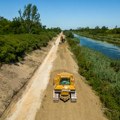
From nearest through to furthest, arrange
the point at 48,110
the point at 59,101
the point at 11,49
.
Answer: the point at 48,110
the point at 59,101
the point at 11,49

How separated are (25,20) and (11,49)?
4964cm

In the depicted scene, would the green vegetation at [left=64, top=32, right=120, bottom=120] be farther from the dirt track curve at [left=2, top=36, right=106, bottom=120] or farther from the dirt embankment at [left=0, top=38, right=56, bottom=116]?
the dirt embankment at [left=0, top=38, right=56, bottom=116]

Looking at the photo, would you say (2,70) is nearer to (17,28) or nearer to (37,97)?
(37,97)

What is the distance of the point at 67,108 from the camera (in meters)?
18.6

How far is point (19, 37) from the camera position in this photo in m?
40.6

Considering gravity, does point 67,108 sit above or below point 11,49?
below

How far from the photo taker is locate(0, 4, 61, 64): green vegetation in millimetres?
29139

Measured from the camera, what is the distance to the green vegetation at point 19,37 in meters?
29.1

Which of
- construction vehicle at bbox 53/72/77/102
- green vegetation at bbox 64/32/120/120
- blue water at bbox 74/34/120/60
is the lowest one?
blue water at bbox 74/34/120/60

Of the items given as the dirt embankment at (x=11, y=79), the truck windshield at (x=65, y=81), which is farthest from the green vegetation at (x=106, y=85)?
the dirt embankment at (x=11, y=79)

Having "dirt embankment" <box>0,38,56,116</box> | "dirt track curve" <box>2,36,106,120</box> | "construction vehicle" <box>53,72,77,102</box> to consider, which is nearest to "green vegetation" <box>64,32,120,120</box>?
"dirt track curve" <box>2,36,106,120</box>

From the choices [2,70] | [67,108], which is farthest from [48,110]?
[2,70]

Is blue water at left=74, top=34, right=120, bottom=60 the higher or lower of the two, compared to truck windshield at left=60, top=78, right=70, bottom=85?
lower

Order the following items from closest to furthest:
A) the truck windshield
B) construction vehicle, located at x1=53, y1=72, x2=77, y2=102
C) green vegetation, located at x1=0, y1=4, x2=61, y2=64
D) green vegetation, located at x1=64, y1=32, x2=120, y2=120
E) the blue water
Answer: green vegetation, located at x1=64, y1=32, x2=120, y2=120
construction vehicle, located at x1=53, y1=72, x2=77, y2=102
the truck windshield
green vegetation, located at x1=0, y1=4, x2=61, y2=64
the blue water
